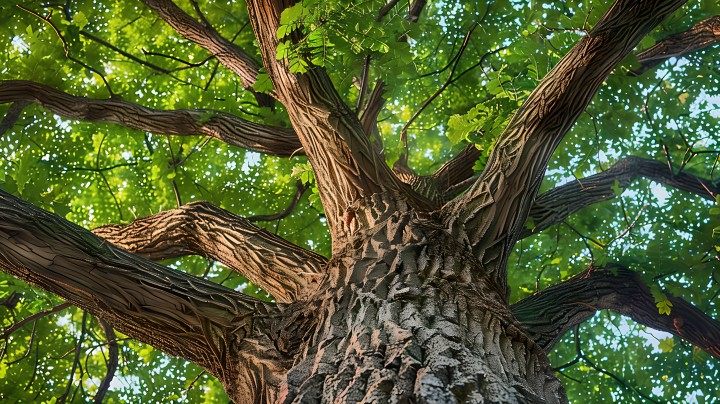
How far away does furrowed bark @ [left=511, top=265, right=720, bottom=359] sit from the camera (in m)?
3.28

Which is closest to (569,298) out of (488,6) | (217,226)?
(217,226)

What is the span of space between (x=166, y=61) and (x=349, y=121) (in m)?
3.78

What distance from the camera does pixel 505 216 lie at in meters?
2.84

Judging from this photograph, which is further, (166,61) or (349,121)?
(166,61)

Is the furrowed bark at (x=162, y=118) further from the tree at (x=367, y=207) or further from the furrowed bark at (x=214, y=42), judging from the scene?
the furrowed bark at (x=214, y=42)

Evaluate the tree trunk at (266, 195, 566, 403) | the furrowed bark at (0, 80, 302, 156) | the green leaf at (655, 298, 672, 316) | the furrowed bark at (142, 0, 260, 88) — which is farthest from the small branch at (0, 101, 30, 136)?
the green leaf at (655, 298, 672, 316)

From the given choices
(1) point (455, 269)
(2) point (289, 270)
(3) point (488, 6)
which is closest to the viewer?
(1) point (455, 269)

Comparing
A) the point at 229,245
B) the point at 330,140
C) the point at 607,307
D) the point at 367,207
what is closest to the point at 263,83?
the point at 330,140

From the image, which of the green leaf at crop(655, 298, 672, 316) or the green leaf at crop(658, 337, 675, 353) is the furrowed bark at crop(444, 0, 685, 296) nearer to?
the green leaf at crop(655, 298, 672, 316)

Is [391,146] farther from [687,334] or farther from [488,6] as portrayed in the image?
[687,334]

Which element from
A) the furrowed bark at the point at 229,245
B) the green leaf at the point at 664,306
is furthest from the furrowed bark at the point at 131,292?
the green leaf at the point at 664,306

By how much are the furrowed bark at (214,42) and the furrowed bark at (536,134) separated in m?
2.54

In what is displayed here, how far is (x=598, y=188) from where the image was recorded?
14.9 feet

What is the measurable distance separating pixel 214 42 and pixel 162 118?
956 mm
